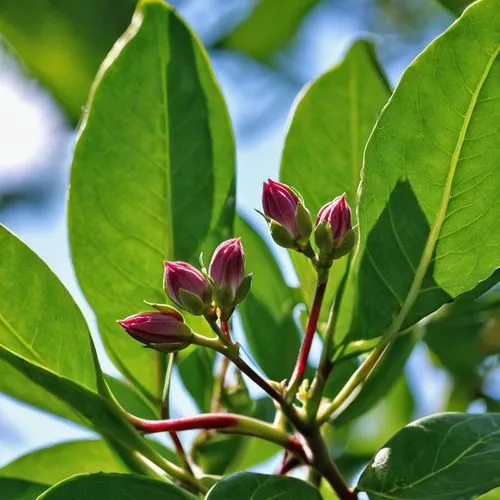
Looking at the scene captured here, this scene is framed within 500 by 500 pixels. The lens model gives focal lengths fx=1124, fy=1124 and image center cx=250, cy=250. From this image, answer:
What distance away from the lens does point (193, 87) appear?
64.5 inches

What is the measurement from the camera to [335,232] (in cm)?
131

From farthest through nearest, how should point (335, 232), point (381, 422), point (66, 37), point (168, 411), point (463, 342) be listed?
point (66, 37) → point (381, 422) → point (463, 342) → point (168, 411) → point (335, 232)

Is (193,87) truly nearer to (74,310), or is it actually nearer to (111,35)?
(74,310)

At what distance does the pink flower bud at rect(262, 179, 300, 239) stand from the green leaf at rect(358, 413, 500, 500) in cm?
27

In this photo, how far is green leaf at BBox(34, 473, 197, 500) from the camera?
1224 mm

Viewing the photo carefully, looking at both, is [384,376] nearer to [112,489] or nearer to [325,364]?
[325,364]

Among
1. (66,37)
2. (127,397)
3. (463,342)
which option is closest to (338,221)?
(127,397)

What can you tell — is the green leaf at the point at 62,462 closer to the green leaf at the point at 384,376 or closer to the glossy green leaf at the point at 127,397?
the glossy green leaf at the point at 127,397

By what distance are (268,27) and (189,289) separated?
7.07 feet

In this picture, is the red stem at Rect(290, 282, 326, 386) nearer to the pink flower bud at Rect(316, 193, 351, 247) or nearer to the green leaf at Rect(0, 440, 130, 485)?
the pink flower bud at Rect(316, 193, 351, 247)

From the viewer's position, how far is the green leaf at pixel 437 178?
1.25 meters

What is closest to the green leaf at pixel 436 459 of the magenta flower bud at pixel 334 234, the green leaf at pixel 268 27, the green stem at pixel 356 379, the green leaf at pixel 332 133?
the green stem at pixel 356 379

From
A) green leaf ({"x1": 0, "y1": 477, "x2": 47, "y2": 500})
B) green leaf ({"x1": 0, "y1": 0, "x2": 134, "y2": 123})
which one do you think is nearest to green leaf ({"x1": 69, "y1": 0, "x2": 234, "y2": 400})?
green leaf ({"x1": 0, "y1": 477, "x2": 47, "y2": 500})

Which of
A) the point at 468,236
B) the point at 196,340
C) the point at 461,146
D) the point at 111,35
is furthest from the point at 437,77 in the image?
the point at 111,35
